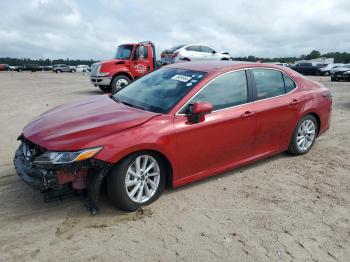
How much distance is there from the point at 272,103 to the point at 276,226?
2.01m

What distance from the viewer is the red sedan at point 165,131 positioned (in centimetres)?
355

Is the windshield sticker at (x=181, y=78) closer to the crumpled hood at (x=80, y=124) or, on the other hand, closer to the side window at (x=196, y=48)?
the crumpled hood at (x=80, y=124)

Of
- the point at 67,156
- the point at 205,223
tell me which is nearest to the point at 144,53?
the point at 67,156

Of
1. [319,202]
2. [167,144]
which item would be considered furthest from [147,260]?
[319,202]

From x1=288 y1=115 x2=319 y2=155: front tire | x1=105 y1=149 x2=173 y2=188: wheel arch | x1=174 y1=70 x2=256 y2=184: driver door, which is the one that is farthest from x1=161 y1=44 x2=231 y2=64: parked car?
x1=105 y1=149 x2=173 y2=188: wheel arch

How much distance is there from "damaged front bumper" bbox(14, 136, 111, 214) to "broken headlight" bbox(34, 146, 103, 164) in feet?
0.12

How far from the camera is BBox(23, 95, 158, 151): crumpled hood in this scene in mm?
3566

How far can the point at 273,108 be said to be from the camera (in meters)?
5.02

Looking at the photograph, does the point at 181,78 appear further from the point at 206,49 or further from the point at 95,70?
the point at 206,49

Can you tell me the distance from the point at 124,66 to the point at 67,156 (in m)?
11.2

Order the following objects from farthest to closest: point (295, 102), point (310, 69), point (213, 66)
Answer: point (310, 69) < point (295, 102) < point (213, 66)

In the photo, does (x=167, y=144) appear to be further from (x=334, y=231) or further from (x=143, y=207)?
(x=334, y=231)

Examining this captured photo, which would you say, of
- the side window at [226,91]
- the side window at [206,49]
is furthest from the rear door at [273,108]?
the side window at [206,49]

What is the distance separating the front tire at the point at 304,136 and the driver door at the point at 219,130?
1126 mm
